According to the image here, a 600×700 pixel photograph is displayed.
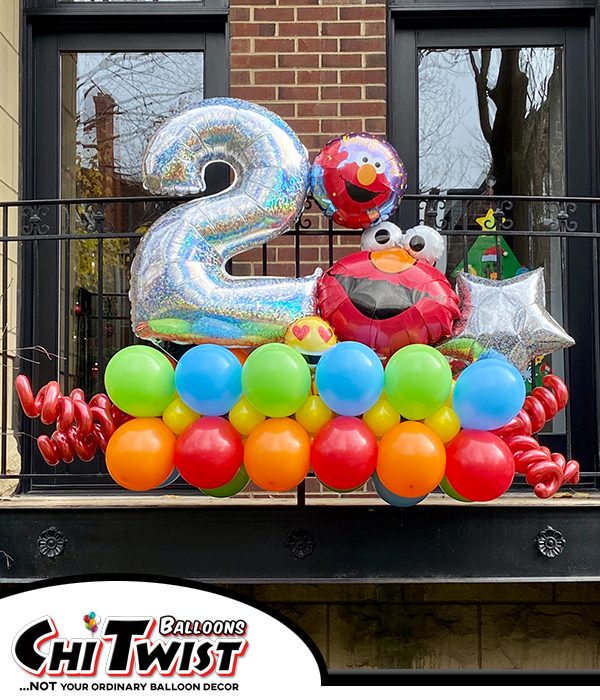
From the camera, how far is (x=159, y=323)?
9.36 ft

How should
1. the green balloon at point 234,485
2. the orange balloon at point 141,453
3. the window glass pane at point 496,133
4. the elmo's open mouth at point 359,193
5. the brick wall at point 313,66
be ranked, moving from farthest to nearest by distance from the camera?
the window glass pane at point 496,133
the brick wall at point 313,66
the elmo's open mouth at point 359,193
the green balloon at point 234,485
the orange balloon at point 141,453

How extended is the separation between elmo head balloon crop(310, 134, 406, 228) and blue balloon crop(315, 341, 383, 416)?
643 millimetres

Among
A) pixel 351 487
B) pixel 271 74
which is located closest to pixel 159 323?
pixel 351 487

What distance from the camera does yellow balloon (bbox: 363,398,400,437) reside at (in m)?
2.61

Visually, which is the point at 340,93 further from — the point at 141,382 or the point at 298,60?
the point at 141,382

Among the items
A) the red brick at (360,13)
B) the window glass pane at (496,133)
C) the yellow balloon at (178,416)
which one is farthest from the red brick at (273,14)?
the yellow balloon at (178,416)

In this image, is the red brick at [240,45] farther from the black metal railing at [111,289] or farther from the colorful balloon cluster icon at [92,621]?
the colorful balloon cluster icon at [92,621]

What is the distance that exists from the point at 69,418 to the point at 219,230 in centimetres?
83

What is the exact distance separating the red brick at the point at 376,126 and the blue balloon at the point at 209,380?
199 cm

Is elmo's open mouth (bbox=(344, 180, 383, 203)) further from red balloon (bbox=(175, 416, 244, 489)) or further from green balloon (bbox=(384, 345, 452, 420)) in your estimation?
red balloon (bbox=(175, 416, 244, 489))

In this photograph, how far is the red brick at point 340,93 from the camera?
164 inches

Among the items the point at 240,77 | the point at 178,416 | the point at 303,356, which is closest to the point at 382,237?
the point at 303,356

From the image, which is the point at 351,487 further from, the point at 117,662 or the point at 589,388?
the point at 589,388

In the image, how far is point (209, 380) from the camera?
2.54 meters
